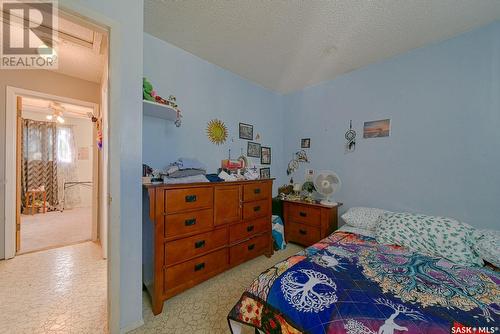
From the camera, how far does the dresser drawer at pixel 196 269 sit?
1.61 meters

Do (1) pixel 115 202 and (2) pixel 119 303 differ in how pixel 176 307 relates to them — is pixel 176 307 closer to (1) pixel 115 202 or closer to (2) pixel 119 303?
(2) pixel 119 303

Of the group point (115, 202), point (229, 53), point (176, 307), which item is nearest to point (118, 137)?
point (115, 202)

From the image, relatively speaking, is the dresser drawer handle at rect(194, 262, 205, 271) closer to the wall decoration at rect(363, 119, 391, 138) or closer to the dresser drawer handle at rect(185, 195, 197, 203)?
the dresser drawer handle at rect(185, 195, 197, 203)

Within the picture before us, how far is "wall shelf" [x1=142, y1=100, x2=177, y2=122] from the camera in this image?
167cm

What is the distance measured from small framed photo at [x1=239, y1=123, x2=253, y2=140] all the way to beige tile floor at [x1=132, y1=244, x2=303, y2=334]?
1866 mm

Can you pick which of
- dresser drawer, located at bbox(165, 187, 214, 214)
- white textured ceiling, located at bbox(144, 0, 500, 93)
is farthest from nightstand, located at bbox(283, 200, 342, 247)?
white textured ceiling, located at bbox(144, 0, 500, 93)

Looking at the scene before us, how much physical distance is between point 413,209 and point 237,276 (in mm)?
2196

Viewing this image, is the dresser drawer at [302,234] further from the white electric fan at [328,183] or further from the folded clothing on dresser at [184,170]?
the folded clothing on dresser at [184,170]

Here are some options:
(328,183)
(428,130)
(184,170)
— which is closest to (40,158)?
(184,170)

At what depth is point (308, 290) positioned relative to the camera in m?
1.02

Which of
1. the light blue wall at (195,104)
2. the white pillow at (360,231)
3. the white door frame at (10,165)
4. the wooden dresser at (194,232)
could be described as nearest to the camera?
the wooden dresser at (194,232)

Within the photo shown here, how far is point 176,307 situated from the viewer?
5.32ft

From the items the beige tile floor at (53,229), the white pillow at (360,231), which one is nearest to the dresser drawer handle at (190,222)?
the white pillow at (360,231)

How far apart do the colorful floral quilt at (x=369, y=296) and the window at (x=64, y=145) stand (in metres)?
6.38
